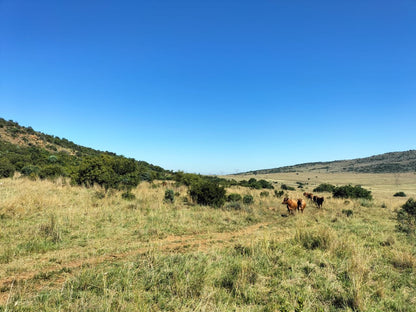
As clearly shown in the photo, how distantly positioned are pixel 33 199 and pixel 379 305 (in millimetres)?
11561

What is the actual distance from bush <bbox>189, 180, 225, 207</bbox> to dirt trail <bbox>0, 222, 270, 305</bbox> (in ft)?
11.9

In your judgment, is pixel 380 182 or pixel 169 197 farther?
pixel 380 182

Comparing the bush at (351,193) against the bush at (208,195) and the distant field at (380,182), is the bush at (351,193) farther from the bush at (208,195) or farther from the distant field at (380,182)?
the bush at (208,195)

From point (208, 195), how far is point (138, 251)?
7593 mm

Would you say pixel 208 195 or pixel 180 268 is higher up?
pixel 208 195

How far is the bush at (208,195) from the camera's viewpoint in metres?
12.6

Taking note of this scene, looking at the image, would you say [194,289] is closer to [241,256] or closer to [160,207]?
[241,256]

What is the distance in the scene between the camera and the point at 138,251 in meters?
5.45

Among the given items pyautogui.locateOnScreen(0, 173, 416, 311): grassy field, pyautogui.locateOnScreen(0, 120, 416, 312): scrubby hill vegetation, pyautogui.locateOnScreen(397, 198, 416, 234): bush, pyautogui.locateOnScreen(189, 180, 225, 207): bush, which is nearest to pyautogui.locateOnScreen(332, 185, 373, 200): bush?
pyautogui.locateOnScreen(397, 198, 416, 234): bush

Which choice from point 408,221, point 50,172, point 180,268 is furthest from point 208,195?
point 50,172

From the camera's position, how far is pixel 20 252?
16.3 ft

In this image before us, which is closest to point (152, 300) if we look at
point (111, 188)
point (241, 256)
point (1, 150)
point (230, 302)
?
point (230, 302)

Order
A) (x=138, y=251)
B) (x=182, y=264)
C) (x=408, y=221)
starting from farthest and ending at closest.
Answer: (x=408, y=221), (x=138, y=251), (x=182, y=264)

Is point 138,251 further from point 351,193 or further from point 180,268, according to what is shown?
point 351,193
